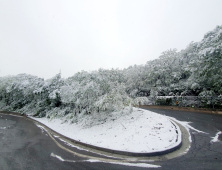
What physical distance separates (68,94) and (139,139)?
711 centimetres

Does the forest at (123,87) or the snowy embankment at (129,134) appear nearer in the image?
the snowy embankment at (129,134)

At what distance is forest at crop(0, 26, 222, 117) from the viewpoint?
32.7 feet

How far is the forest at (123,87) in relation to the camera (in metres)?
9.96

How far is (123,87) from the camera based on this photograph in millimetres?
10367

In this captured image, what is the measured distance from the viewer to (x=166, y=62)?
24.5m

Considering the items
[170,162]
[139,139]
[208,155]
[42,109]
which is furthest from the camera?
[42,109]

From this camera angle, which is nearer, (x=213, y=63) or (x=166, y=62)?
(x=213, y=63)

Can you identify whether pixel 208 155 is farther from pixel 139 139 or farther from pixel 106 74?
pixel 106 74

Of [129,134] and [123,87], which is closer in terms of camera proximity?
[129,134]

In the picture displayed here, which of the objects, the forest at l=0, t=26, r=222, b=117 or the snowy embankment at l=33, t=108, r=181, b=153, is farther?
the forest at l=0, t=26, r=222, b=117

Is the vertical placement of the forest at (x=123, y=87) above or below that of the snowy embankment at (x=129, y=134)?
above

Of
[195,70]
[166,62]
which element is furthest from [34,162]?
[166,62]

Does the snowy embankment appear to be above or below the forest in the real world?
below

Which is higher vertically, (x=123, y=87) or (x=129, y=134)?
(x=123, y=87)
